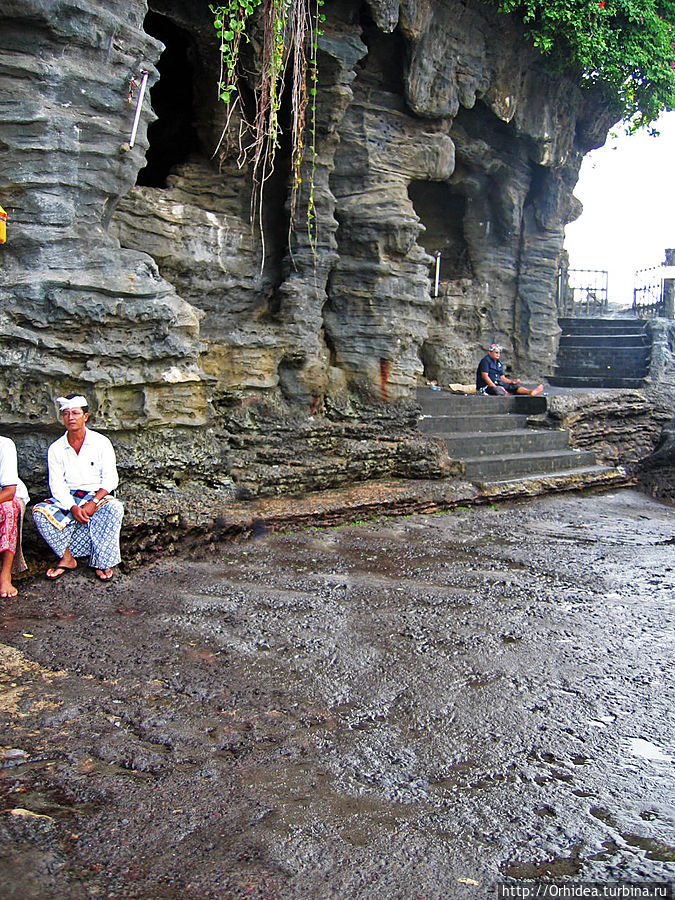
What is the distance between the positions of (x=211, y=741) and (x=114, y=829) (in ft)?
2.35

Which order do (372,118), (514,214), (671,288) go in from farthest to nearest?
1. (671,288)
2. (514,214)
3. (372,118)

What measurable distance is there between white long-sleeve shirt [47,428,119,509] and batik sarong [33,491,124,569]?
8 centimetres

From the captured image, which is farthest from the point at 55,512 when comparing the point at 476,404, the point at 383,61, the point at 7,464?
the point at 383,61

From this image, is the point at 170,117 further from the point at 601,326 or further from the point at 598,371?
the point at 601,326

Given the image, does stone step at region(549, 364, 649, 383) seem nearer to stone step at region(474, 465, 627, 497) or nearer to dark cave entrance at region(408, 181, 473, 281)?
dark cave entrance at region(408, 181, 473, 281)

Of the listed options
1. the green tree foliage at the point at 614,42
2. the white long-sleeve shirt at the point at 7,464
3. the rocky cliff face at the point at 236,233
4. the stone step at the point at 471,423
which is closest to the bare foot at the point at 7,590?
the white long-sleeve shirt at the point at 7,464

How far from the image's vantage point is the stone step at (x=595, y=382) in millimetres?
16312

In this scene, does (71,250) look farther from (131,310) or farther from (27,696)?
(27,696)

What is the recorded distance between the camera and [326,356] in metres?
9.31

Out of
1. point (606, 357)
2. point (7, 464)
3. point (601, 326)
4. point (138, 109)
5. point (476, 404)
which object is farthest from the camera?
point (601, 326)

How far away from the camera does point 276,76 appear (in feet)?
23.5

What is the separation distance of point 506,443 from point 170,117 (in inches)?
251

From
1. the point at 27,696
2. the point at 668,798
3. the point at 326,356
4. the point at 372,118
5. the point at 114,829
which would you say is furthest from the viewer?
the point at 372,118

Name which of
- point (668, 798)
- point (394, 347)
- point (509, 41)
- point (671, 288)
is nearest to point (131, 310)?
point (394, 347)
